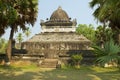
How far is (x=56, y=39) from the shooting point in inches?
Answer: 1473

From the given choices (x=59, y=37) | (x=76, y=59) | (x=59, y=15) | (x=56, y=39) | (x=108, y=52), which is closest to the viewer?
(x=108, y=52)

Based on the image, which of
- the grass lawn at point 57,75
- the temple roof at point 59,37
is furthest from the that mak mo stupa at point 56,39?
the grass lawn at point 57,75

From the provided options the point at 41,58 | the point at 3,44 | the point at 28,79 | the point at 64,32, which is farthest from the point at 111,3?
the point at 3,44

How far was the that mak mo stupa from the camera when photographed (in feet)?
112

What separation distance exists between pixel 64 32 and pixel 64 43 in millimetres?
3281

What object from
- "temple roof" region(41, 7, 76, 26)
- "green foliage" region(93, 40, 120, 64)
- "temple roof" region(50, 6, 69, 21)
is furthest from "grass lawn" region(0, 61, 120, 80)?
"temple roof" region(50, 6, 69, 21)

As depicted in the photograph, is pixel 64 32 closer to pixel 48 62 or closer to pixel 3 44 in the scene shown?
pixel 48 62

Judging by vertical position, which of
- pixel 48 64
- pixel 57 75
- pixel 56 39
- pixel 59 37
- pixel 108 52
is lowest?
pixel 57 75

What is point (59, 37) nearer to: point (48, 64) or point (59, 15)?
point (59, 15)

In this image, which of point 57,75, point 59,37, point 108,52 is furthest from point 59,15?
point 108,52

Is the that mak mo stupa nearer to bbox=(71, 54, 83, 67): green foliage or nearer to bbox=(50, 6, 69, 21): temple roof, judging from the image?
bbox=(50, 6, 69, 21): temple roof

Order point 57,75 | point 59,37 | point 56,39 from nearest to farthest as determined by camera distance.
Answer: point 57,75
point 56,39
point 59,37

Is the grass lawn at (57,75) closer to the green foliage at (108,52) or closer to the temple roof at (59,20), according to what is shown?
the green foliage at (108,52)

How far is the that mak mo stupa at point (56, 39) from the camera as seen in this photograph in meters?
34.2
